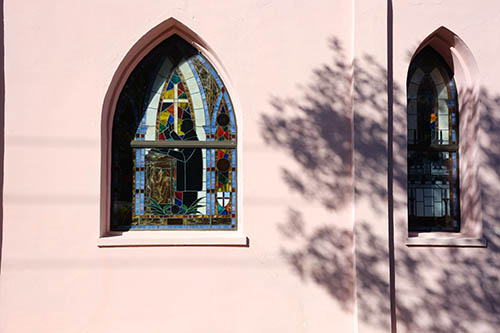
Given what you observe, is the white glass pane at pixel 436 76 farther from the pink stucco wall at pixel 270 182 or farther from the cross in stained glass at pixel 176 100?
the cross in stained glass at pixel 176 100

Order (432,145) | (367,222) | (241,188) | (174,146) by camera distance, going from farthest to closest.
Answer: (432,145)
(174,146)
(241,188)
(367,222)

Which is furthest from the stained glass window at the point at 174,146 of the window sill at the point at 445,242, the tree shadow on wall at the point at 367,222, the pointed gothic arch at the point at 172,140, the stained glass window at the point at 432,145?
the stained glass window at the point at 432,145

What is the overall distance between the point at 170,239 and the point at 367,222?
2052mm

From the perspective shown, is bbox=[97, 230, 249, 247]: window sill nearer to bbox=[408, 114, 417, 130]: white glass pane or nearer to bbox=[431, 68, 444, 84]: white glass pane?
bbox=[408, 114, 417, 130]: white glass pane

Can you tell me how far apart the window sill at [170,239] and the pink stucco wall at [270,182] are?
74 millimetres

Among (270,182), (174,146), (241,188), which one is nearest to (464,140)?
(270,182)

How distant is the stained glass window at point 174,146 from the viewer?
14.1 ft

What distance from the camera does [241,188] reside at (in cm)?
417

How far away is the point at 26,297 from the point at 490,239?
4854 mm

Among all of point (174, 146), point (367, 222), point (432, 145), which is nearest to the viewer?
point (367, 222)

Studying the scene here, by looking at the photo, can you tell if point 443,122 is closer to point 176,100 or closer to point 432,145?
point 432,145

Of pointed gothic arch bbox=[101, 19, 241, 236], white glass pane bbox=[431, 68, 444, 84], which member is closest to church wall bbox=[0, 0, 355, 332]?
pointed gothic arch bbox=[101, 19, 241, 236]

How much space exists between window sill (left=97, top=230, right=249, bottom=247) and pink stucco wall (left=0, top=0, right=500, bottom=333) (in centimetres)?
7

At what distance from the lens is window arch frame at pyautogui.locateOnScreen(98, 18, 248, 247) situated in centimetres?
404
